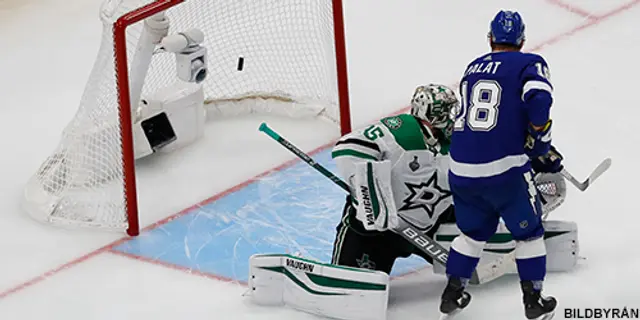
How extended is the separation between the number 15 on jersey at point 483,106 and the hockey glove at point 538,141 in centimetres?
12

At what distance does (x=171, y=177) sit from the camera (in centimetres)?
623

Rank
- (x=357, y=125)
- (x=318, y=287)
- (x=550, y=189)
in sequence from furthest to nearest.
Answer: (x=357, y=125), (x=550, y=189), (x=318, y=287)

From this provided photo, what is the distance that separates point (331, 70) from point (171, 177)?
2.54ft

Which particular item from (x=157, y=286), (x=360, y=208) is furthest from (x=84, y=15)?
Answer: (x=360, y=208)

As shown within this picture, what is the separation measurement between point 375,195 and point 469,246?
1.09 ft

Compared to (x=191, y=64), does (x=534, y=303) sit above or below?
below

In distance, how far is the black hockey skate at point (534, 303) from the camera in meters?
4.84

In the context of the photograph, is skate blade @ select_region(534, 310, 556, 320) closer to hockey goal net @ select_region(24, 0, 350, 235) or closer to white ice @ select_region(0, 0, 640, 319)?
white ice @ select_region(0, 0, 640, 319)

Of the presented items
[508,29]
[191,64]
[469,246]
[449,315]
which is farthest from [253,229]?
[508,29]

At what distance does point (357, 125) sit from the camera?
6.52 m

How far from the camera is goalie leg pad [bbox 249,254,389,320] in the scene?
5027 mm

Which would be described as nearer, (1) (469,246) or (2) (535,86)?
(2) (535,86)

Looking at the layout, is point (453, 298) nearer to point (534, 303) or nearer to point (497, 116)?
point (534, 303)

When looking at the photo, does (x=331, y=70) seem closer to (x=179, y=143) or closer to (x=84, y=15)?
(x=179, y=143)
